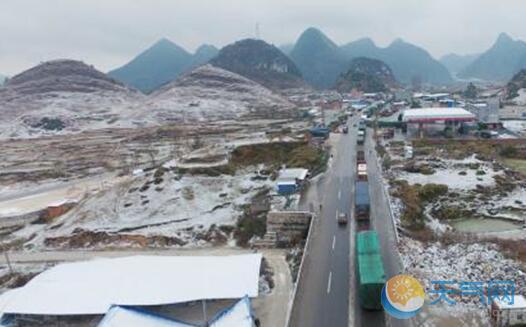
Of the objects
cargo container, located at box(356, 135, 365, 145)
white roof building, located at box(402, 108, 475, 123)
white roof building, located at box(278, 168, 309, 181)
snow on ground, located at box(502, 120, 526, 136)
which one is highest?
white roof building, located at box(402, 108, 475, 123)

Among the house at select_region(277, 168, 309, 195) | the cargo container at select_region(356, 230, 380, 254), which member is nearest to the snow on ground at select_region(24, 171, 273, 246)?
the house at select_region(277, 168, 309, 195)

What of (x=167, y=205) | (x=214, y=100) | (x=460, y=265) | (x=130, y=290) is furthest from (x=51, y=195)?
(x=214, y=100)

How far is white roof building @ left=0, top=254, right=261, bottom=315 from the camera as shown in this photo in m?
22.2

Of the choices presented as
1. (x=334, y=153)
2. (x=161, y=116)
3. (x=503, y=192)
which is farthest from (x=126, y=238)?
(x=161, y=116)

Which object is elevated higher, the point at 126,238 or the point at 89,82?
the point at 89,82

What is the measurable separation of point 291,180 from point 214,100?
11798 centimetres

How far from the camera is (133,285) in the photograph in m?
23.5

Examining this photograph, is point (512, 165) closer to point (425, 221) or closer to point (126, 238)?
point (425, 221)

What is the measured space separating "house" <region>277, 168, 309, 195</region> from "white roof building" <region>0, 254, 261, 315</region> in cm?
1469

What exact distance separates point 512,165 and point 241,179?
1368 inches

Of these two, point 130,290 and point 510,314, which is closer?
point 510,314

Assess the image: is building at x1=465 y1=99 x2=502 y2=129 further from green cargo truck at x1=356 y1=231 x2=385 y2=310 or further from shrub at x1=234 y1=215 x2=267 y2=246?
green cargo truck at x1=356 y1=231 x2=385 y2=310

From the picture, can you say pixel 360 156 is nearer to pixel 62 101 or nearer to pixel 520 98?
pixel 520 98

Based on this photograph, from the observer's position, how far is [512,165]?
50750mm
